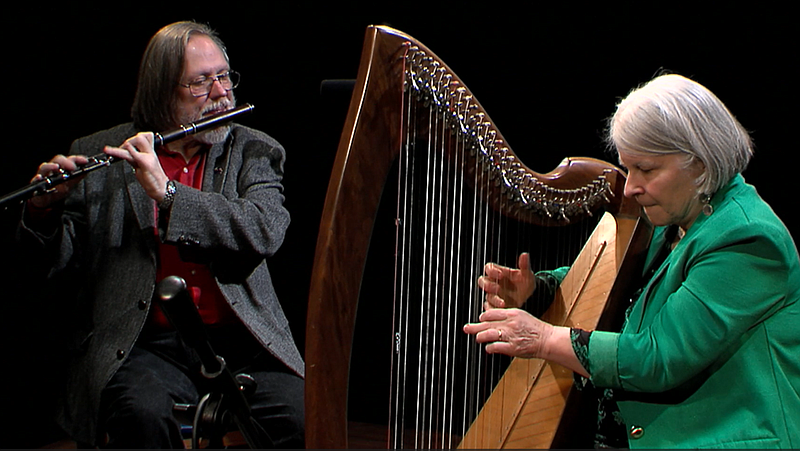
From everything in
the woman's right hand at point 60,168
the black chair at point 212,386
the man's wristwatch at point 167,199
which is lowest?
the black chair at point 212,386

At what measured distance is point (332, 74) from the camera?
10.4 ft

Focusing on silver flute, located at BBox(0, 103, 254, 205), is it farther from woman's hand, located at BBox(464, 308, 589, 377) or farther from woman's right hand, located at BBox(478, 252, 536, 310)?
woman's hand, located at BBox(464, 308, 589, 377)

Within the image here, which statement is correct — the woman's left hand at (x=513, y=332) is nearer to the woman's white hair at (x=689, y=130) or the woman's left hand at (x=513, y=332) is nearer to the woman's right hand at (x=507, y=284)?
the woman's right hand at (x=507, y=284)

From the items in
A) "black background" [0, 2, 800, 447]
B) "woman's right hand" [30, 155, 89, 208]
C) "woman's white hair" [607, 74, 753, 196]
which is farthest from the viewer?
"black background" [0, 2, 800, 447]

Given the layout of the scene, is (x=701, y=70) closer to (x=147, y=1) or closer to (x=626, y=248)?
(x=626, y=248)

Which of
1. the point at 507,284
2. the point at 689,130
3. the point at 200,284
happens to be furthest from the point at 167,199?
the point at 689,130

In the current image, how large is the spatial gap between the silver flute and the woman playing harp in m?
0.91

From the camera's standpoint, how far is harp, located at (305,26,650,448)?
1127 millimetres

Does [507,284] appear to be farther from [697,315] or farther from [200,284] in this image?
[200,284]

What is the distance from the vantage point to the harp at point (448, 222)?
1.13 meters

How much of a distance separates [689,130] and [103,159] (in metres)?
1.30

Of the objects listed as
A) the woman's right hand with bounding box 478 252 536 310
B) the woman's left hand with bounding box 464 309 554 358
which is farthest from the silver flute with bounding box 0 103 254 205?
the woman's left hand with bounding box 464 309 554 358

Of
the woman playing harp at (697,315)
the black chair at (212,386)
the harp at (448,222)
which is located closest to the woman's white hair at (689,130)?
the woman playing harp at (697,315)

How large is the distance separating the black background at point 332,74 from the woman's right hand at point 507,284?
0.97 metres
